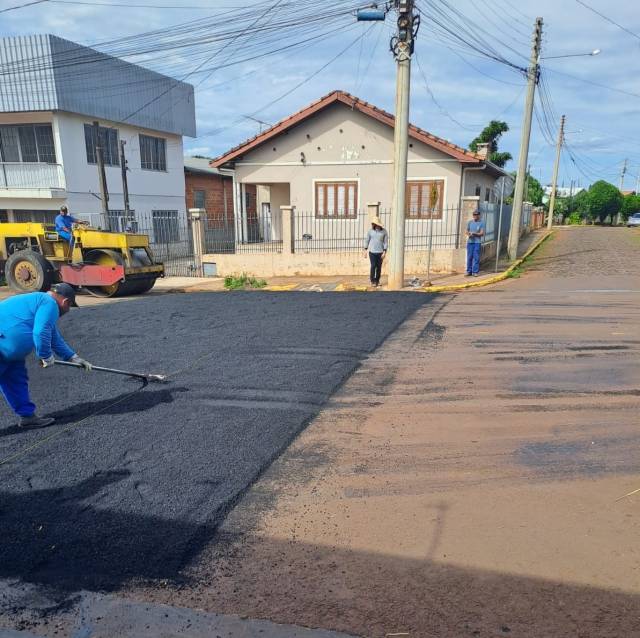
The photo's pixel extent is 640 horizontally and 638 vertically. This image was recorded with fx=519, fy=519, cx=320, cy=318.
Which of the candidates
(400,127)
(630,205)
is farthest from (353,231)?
Result: (630,205)

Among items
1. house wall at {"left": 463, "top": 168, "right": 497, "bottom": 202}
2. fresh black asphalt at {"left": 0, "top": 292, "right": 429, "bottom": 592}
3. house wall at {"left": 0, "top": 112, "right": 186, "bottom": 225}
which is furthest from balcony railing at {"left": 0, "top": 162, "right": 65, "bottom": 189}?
house wall at {"left": 463, "top": 168, "right": 497, "bottom": 202}

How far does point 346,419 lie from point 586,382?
2.77m

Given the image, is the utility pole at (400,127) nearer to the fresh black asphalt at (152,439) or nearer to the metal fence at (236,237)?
→ the fresh black asphalt at (152,439)

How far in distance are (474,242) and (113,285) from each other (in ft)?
30.7

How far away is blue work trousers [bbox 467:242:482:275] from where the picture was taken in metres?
14.0

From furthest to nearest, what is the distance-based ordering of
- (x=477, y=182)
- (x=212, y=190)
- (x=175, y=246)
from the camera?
(x=212, y=190), (x=477, y=182), (x=175, y=246)

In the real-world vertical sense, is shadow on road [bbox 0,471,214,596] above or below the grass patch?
above

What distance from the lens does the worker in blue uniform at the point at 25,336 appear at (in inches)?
172

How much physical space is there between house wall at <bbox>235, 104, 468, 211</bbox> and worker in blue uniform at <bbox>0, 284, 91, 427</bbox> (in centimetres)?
1401

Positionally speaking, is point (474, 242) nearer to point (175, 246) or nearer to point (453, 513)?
point (175, 246)

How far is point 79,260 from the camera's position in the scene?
1277 centimetres

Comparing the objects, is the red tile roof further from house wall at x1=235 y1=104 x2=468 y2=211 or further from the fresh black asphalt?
Answer: the fresh black asphalt

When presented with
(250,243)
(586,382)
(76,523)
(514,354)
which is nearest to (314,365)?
(514,354)

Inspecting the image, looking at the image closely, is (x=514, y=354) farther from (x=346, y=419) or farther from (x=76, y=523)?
(x=76, y=523)
